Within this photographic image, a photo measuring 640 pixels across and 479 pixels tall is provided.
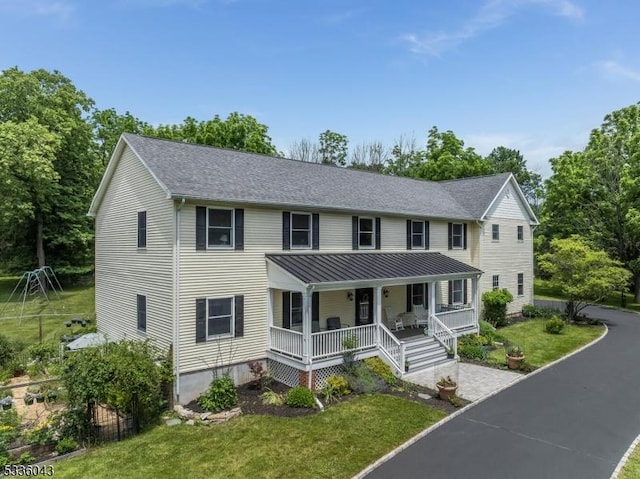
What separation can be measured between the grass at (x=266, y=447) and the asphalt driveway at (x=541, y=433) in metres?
0.77

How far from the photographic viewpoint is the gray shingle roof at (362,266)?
1418cm

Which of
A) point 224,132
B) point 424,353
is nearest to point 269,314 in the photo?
point 424,353

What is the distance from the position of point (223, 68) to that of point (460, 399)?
17.9 meters

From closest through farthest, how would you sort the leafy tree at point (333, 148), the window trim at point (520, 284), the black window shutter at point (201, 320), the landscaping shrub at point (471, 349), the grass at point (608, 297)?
the black window shutter at point (201, 320), the landscaping shrub at point (471, 349), the window trim at point (520, 284), the grass at point (608, 297), the leafy tree at point (333, 148)

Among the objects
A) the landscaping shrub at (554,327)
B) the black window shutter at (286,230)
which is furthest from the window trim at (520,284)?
the black window shutter at (286,230)

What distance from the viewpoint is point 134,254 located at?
15.5 meters

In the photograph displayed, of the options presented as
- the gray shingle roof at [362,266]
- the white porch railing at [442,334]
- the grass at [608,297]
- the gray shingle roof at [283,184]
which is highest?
the gray shingle roof at [283,184]

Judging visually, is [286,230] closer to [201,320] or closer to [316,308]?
[316,308]

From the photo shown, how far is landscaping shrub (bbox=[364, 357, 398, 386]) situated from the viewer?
14.1 meters

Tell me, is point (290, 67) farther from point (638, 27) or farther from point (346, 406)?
point (346, 406)

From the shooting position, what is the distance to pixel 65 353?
1612cm

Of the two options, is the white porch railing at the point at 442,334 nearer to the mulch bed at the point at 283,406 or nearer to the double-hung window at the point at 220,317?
the mulch bed at the point at 283,406

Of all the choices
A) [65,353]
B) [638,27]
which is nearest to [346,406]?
[65,353]

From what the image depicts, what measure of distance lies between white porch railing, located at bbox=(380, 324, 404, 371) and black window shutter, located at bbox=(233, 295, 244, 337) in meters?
5.26
